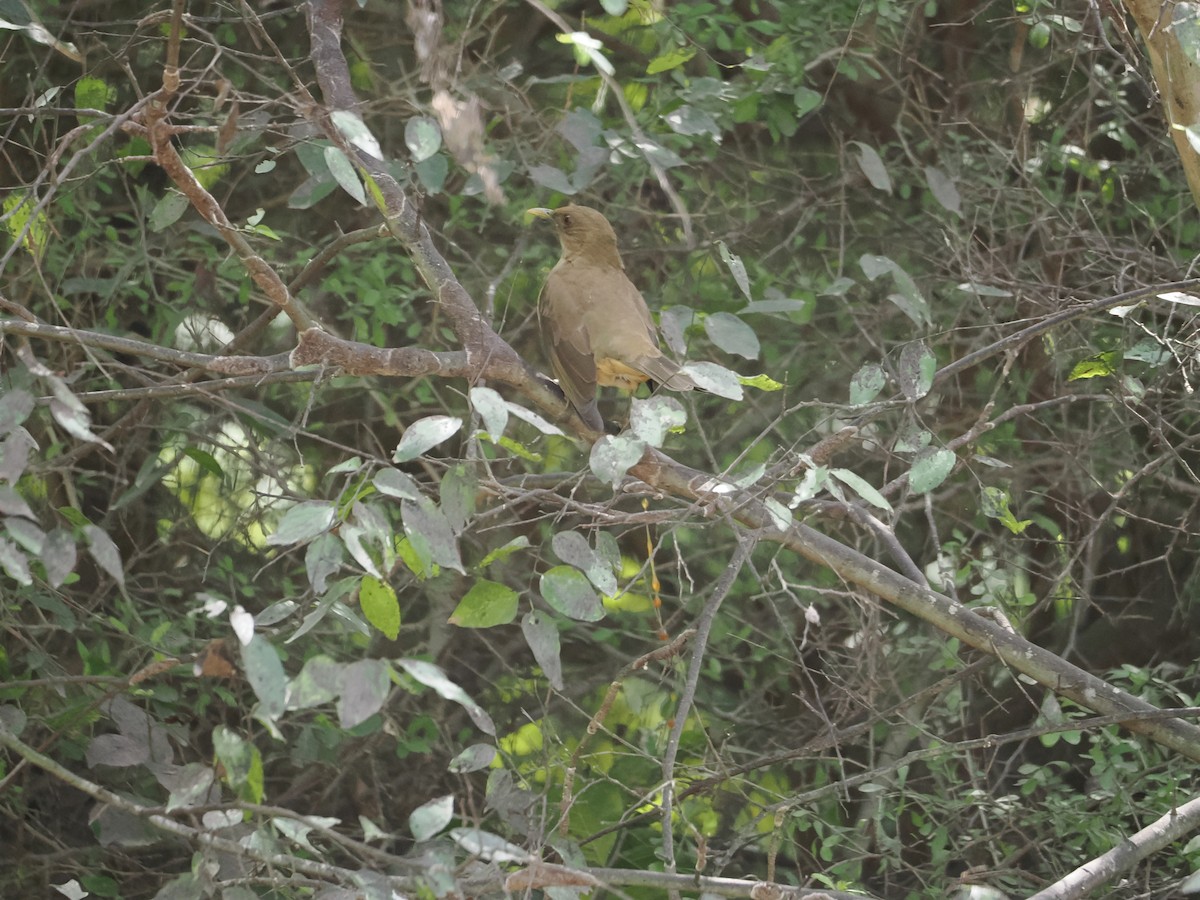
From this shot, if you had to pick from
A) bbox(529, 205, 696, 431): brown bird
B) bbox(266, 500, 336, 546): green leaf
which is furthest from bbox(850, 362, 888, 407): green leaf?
bbox(529, 205, 696, 431): brown bird

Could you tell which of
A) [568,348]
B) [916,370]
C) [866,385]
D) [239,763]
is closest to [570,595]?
[239,763]

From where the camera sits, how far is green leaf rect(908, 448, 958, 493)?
272 cm

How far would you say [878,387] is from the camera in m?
2.95

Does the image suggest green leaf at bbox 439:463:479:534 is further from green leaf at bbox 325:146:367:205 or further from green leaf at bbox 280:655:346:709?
green leaf at bbox 325:146:367:205

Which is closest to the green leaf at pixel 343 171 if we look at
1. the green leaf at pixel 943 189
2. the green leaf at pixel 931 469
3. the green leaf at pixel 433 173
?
the green leaf at pixel 433 173

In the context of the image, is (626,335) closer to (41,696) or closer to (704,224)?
(704,224)

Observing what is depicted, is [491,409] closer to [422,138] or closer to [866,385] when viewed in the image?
[422,138]

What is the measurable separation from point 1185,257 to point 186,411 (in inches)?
147

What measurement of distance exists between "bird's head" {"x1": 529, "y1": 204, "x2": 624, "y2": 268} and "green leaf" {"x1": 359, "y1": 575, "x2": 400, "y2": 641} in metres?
2.65

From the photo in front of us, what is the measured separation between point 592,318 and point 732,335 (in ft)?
5.16

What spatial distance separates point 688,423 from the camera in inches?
198

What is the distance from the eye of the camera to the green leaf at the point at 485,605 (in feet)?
8.79

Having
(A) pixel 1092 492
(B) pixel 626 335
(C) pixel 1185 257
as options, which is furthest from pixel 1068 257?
(B) pixel 626 335

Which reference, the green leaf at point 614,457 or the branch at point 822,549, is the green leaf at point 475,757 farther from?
the branch at point 822,549
